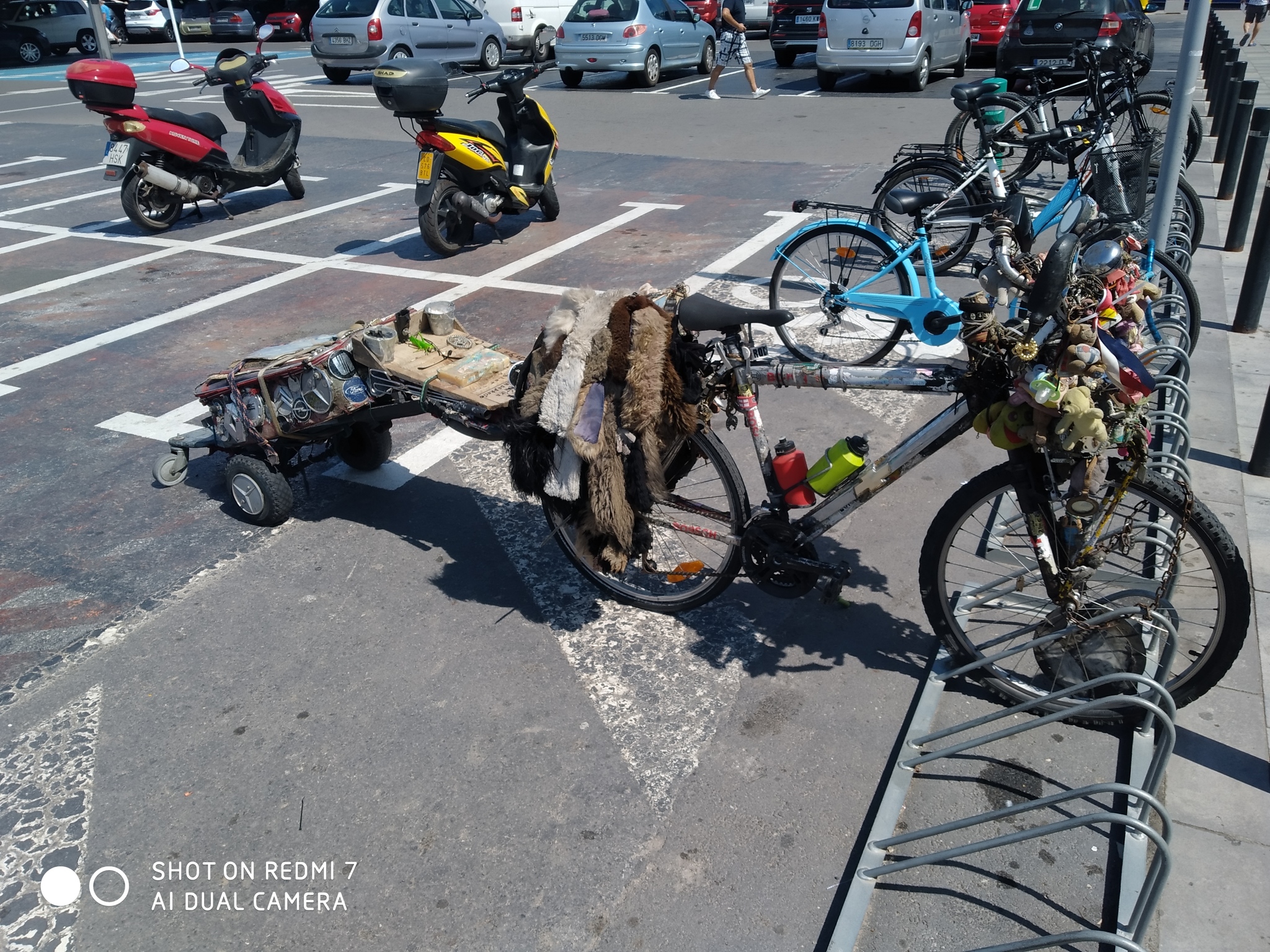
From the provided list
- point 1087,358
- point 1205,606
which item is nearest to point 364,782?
point 1087,358

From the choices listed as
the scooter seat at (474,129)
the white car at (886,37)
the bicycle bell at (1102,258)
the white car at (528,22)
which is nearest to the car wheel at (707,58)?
the white car at (886,37)

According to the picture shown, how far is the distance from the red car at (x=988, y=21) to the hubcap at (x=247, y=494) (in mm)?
18257

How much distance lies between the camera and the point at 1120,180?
7328 millimetres

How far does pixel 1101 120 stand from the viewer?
26.3 feet

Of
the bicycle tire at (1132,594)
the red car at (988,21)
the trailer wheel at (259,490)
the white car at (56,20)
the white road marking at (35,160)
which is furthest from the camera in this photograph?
the white car at (56,20)

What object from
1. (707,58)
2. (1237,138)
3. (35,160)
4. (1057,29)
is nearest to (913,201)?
(1237,138)

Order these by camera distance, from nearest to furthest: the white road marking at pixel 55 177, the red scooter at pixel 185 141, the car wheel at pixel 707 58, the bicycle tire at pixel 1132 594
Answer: the bicycle tire at pixel 1132 594
the red scooter at pixel 185 141
the white road marking at pixel 55 177
the car wheel at pixel 707 58

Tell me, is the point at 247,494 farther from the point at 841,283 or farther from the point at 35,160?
the point at 35,160

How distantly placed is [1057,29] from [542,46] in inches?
498

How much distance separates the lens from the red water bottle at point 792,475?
11.8 ft

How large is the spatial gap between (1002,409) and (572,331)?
1.46 metres

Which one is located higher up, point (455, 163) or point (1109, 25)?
point (1109, 25)

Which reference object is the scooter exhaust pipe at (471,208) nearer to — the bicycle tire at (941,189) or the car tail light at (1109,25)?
the bicycle tire at (941,189)

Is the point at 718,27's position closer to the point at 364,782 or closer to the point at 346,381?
the point at 346,381
